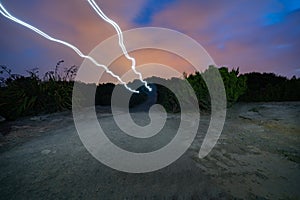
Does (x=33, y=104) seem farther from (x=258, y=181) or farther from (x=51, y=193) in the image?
(x=258, y=181)

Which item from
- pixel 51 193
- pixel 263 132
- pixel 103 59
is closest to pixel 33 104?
pixel 103 59

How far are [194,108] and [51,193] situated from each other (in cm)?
619

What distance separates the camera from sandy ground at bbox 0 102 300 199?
2.09m

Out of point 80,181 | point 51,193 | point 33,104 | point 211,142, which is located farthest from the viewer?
point 33,104

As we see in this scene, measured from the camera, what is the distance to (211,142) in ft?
12.4

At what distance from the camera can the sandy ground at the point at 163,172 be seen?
6.85 ft

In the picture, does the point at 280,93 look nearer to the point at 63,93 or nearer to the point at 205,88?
the point at 205,88

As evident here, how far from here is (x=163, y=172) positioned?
2543 millimetres

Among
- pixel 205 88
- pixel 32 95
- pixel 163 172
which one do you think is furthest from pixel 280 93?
pixel 32 95

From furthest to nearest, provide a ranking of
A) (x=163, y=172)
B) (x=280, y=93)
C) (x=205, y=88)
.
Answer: (x=280, y=93), (x=205, y=88), (x=163, y=172)

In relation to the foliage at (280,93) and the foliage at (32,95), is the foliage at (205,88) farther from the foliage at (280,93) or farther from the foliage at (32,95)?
the foliage at (32,95)

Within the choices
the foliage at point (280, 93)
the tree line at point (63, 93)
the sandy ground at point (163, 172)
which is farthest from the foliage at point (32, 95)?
the foliage at point (280, 93)

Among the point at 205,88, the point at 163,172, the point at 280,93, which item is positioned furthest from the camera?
the point at 280,93

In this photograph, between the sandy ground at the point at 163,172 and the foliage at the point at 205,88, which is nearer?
the sandy ground at the point at 163,172
